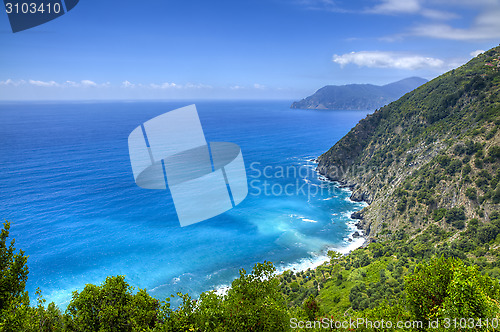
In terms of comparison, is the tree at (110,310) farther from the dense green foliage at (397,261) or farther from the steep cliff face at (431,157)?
the steep cliff face at (431,157)

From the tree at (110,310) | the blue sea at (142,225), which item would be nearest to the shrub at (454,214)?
the blue sea at (142,225)

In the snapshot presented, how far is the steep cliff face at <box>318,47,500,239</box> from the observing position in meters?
49.2

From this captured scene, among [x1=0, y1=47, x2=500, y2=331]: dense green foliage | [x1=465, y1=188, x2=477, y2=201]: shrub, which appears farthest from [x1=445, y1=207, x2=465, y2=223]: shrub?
[x1=465, y1=188, x2=477, y2=201]: shrub

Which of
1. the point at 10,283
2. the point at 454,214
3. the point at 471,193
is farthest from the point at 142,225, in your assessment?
the point at 471,193

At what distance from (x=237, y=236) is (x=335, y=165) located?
167 feet

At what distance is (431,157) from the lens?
63250 mm

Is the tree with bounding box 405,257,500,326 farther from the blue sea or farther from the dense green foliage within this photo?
the blue sea

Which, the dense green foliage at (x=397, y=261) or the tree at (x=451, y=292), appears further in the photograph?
the dense green foliage at (x=397, y=261)

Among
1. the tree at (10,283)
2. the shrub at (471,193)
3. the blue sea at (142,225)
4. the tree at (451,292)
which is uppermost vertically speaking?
the tree at (10,283)

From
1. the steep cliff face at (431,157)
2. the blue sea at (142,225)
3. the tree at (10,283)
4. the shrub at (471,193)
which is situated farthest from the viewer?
the steep cliff face at (431,157)

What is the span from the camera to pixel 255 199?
266 ft

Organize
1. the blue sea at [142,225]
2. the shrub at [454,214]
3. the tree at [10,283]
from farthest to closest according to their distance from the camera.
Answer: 1. the blue sea at [142,225]
2. the shrub at [454,214]
3. the tree at [10,283]

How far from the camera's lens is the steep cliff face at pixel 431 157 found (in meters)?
49.2

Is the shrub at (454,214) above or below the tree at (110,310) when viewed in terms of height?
below
